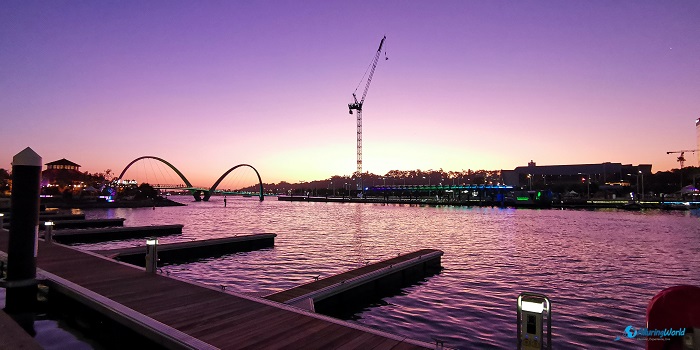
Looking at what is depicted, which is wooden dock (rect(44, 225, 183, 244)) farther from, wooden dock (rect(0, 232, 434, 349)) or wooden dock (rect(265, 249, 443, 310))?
wooden dock (rect(265, 249, 443, 310))

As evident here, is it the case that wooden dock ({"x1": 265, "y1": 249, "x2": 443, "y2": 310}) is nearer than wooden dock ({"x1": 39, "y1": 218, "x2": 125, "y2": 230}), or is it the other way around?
wooden dock ({"x1": 265, "y1": 249, "x2": 443, "y2": 310})

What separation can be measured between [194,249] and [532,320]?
24.4 m

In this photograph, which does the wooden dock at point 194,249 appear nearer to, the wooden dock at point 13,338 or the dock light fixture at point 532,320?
the wooden dock at point 13,338

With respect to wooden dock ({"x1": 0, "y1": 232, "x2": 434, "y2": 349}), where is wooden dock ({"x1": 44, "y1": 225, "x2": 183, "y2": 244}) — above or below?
below

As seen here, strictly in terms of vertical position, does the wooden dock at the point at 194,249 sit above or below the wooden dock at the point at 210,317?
below

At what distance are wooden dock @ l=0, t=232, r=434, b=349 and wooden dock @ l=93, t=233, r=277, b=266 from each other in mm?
8276

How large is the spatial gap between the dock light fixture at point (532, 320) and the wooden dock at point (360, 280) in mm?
7197

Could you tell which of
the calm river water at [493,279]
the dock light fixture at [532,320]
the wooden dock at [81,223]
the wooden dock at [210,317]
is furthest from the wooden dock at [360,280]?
the wooden dock at [81,223]

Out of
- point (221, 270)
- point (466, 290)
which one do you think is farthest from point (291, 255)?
point (466, 290)

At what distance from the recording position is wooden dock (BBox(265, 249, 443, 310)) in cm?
1263

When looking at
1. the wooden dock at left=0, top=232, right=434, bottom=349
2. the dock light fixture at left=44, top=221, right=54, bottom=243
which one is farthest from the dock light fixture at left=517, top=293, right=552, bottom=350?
the dock light fixture at left=44, top=221, right=54, bottom=243

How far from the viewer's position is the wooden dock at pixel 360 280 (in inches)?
497

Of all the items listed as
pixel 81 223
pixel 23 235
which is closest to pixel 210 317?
pixel 23 235

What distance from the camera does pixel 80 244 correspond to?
31.9 meters
